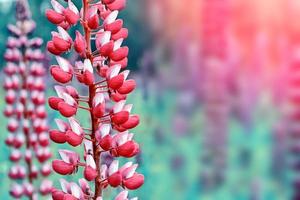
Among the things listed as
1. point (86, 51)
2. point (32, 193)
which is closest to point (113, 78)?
point (86, 51)

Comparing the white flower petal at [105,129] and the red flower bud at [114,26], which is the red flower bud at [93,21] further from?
the white flower petal at [105,129]

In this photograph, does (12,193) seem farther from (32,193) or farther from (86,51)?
(86,51)

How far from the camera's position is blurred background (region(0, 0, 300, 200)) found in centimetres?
217

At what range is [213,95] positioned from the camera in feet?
7.20

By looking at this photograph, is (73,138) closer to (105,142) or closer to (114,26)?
(105,142)

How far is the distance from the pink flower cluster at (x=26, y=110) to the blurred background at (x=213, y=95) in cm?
21

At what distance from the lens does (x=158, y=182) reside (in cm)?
223

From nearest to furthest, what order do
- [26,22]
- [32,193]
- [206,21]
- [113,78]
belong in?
[113,78] → [32,193] → [26,22] → [206,21]

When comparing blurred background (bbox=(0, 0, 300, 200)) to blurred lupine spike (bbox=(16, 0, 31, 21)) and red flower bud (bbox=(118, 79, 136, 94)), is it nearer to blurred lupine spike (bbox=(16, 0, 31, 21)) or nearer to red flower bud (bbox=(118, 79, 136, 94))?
blurred lupine spike (bbox=(16, 0, 31, 21))

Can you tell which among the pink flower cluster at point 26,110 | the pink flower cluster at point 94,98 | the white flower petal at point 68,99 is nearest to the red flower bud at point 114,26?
the pink flower cluster at point 94,98

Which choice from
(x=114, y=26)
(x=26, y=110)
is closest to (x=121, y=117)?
(x=114, y=26)

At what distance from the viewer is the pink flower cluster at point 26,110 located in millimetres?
1847

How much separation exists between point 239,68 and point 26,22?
22.4 inches

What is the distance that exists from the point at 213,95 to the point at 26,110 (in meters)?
0.53
